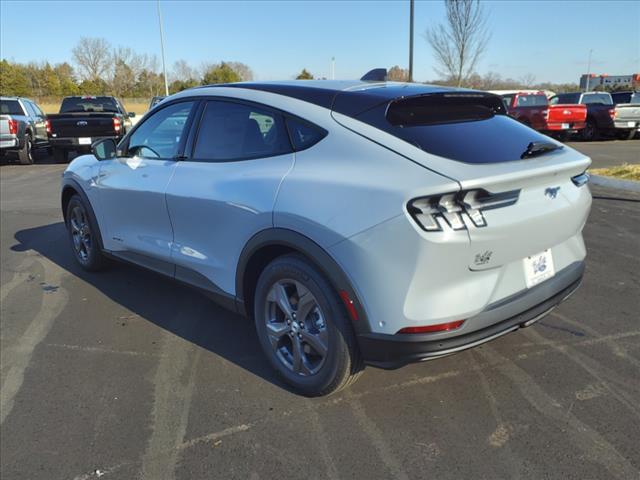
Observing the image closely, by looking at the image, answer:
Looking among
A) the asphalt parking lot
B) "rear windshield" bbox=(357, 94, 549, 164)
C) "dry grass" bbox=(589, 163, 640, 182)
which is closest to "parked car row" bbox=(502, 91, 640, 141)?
"dry grass" bbox=(589, 163, 640, 182)

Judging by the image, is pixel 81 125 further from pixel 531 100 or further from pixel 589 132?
pixel 589 132

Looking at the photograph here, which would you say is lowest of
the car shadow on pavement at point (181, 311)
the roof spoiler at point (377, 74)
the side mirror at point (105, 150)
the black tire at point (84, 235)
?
the car shadow on pavement at point (181, 311)

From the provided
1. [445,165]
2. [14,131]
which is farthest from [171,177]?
[14,131]

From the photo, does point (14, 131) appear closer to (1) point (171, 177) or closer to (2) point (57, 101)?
(1) point (171, 177)

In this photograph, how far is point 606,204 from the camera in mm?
7621

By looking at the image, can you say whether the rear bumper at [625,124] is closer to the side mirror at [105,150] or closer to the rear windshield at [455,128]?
the rear windshield at [455,128]

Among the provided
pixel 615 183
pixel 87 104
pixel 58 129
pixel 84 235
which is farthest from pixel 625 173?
pixel 87 104

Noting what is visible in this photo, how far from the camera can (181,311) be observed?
166 inches

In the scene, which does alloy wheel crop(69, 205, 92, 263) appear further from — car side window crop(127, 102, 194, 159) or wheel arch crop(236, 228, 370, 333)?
wheel arch crop(236, 228, 370, 333)

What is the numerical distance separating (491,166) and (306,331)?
4.25ft

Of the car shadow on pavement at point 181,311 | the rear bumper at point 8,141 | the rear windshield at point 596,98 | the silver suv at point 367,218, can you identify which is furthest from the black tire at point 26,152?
the rear windshield at point 596,98

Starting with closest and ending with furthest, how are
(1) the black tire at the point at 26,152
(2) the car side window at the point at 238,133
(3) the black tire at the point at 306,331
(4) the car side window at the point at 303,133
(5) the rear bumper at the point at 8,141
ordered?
(3) the black tire at the point at 306,331 → (4) the car side window at the point at 303,133 → (2) the car side window at the point at 238,133 → (5) the rear bumper at the point at 8,141 → (1) the black tire at the point at 26,152

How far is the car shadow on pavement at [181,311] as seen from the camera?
11.5ft

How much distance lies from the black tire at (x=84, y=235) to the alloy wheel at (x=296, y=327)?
2475 mm
